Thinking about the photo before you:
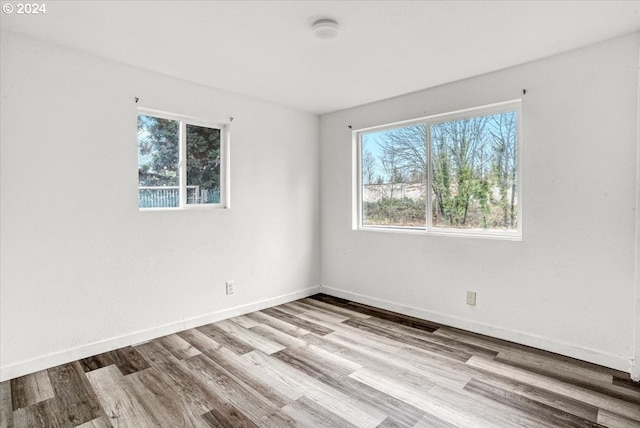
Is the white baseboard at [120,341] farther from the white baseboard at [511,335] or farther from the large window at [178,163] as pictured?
the white baseboard at [511,335]

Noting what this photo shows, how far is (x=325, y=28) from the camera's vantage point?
2256 mm

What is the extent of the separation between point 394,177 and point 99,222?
2.89m

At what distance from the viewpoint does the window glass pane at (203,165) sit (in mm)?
3410

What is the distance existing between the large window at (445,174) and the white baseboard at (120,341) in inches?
64.1

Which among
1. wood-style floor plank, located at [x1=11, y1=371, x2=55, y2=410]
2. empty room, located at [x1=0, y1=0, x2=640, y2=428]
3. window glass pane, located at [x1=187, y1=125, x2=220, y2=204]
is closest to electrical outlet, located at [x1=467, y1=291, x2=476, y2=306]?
empty room, located at [x1=0, y1=0, x2=640, y2=428]

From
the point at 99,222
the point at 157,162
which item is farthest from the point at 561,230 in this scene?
the point at 99,222

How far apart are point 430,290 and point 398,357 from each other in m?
1.02

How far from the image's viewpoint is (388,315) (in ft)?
12.2

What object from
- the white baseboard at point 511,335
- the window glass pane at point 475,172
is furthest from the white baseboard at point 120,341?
the window glass pane at point 475,172

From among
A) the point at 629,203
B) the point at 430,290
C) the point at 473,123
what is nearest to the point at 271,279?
the point at 430,290

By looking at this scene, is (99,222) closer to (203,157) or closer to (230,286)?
(203,157)

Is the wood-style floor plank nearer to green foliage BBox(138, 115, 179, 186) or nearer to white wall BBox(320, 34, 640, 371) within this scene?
green foliage BBox(138, 115, 179, 186)

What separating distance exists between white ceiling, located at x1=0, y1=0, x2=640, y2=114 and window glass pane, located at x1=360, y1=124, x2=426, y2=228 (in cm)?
77

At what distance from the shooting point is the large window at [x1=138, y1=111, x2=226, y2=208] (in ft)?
10.2
